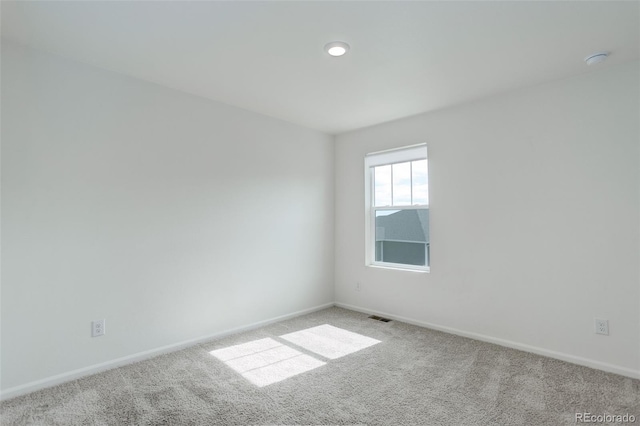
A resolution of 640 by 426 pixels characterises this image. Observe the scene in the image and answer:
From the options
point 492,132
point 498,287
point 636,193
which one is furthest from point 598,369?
point 492,132

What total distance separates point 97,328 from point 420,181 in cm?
339

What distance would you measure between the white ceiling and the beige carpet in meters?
2.36

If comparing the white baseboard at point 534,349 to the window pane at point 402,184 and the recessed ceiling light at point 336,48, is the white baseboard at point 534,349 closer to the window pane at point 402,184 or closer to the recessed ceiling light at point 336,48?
the window pane at point 402,184

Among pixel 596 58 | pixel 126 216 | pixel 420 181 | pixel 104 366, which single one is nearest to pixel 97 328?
pixel 104 366

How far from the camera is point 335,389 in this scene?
2.28m

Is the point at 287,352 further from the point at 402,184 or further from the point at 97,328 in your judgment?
the point at 402,184

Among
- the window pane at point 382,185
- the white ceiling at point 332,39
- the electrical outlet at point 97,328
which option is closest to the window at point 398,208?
the window pane at point 382,185

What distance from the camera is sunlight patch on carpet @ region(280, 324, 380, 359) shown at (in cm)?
A: 294

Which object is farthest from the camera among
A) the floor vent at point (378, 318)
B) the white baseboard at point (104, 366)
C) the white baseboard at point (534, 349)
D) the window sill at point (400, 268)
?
the floor vent at point (378, 318)

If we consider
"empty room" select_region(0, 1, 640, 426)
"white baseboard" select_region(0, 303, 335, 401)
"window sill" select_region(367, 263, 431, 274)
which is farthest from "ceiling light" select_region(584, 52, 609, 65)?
"white baseboard" select_region(0, 303, 335, 401)

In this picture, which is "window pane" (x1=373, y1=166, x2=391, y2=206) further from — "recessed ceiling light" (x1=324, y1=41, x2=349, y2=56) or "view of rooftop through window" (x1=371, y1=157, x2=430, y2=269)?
"recessed ceiling light" (x1=324, y1=41, x2=349, y2=56)

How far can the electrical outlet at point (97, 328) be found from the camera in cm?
251

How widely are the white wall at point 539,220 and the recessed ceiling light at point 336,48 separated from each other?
1658 millimetres

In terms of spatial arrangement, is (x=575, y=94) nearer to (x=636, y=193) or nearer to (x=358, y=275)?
(x=636, y=193)
